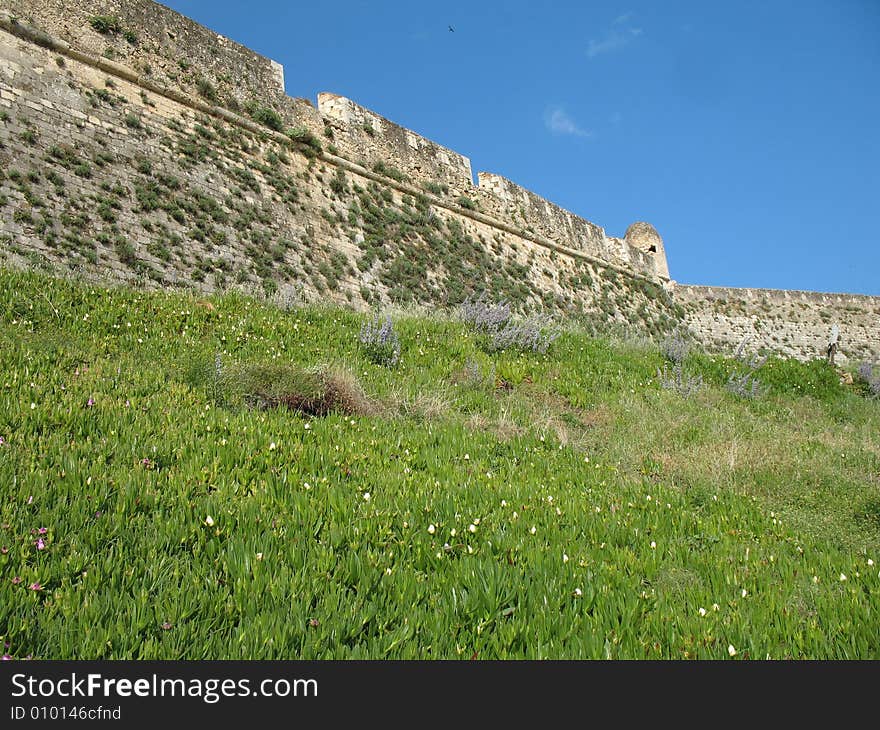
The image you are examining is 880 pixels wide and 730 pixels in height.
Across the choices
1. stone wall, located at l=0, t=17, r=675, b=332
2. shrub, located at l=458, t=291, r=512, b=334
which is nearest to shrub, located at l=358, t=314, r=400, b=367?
shrub, located at l=458, t=291, r=512, b=334

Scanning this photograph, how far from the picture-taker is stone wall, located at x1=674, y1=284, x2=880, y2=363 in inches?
1006

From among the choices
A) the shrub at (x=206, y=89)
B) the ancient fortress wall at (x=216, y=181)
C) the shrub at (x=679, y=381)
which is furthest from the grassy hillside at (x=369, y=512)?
the shrub at (x=206, y=89)

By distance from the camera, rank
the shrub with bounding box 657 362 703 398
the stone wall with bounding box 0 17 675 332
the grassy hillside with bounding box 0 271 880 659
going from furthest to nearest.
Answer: the stone wall with bounding box 0 17 675 332 → the shrub with bounding box 657 362 703 398 → the grassy hillside with bounding box 0 271 880 659

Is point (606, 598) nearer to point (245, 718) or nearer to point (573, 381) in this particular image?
point (245, 718)

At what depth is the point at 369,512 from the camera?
310 cm

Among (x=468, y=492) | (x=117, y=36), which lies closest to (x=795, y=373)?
(x=468, y=492)

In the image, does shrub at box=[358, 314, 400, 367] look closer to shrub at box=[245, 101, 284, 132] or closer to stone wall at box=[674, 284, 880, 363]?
shrub at box=[245, 101, 284, 132]

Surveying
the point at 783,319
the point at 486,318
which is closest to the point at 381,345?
the point at 486,318

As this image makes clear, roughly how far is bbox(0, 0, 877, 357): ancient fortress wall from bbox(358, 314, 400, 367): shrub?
8.42 ft

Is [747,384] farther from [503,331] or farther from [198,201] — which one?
[198,201]

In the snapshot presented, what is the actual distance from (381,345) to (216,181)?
294 inches

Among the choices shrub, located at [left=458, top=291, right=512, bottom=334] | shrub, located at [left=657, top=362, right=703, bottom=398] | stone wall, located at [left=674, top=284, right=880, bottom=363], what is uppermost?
stone wall, located at [left=674, top=284, right=880, bottom=363]

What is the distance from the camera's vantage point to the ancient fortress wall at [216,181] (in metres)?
9.58

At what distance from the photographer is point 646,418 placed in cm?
643
